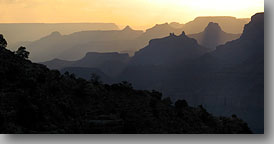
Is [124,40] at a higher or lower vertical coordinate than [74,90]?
higher

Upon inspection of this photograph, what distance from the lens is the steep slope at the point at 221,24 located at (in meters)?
6.89

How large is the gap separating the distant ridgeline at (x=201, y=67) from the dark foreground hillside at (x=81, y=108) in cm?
16

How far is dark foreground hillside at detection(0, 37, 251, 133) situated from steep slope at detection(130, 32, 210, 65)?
46cm

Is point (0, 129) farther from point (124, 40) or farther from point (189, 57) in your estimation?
point (189, 57)

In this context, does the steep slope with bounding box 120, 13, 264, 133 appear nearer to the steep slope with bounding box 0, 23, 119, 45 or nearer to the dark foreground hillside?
the dark foreground hillside

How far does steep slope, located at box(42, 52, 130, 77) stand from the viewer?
276 inches

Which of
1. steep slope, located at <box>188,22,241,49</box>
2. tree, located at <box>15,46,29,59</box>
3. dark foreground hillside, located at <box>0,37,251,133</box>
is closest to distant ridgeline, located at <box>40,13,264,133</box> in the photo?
steep slope, located at <box>188,22,241,49</box>

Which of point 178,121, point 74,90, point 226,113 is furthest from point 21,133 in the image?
point 226,113

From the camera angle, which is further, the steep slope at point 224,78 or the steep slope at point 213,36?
the steep slope at point 213,36

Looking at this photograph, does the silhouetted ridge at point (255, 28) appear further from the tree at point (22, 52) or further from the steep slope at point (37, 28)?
the tree at point (22, 52)

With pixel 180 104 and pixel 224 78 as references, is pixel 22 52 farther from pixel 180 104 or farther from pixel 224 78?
pixel 224 78

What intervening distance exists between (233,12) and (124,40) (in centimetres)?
162

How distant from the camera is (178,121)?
23.0ft

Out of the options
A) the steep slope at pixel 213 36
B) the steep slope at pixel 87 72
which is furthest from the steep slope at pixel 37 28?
the steep slope at pixel 213 36
